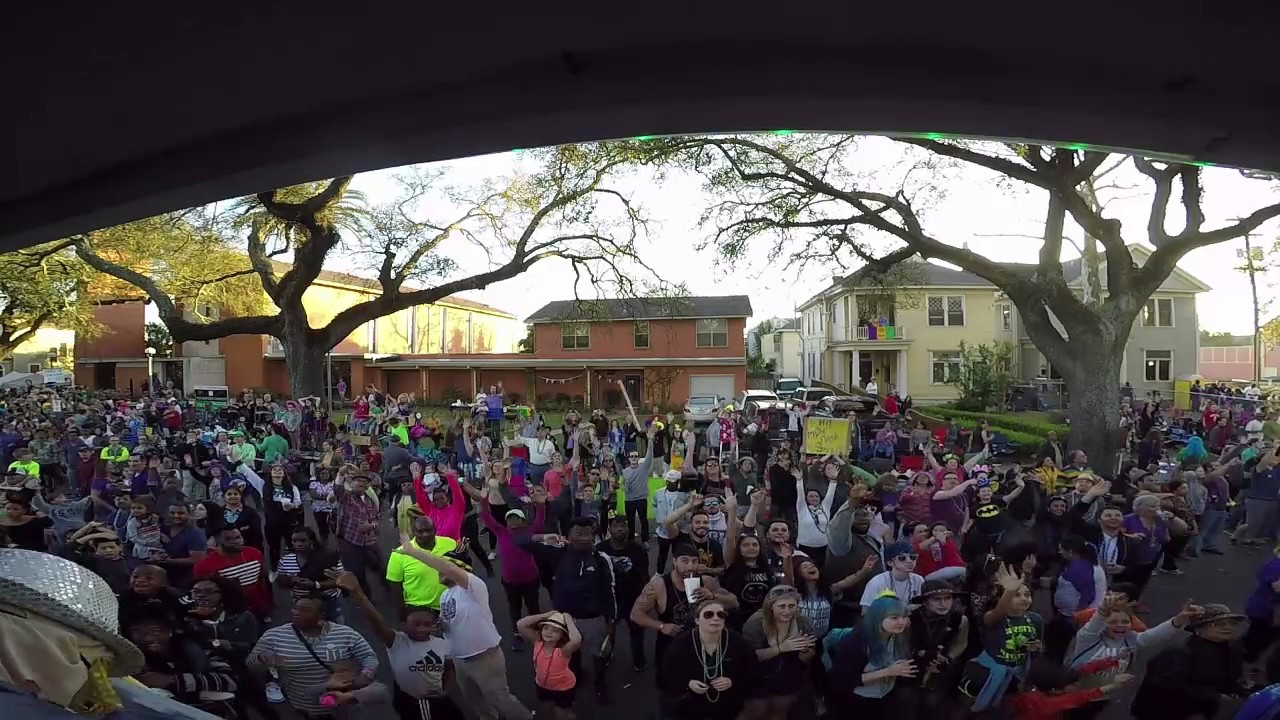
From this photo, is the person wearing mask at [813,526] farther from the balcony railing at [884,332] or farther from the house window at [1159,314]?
the house window at [1159,314]

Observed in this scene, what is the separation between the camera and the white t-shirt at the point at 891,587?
5328mm

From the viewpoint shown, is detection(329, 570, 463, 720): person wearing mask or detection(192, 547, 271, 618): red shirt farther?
detection(192, 547, 271, 618): red shirt

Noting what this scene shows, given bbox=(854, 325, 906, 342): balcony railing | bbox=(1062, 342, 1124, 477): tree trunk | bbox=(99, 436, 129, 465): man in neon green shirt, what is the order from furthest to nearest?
bbox=(854, 325, 906, 342): balcony railing
bbox=(1062, 342, 1124, 477): tree trunk
bbox=(99, 436, 129, 465): man in neon green shirt

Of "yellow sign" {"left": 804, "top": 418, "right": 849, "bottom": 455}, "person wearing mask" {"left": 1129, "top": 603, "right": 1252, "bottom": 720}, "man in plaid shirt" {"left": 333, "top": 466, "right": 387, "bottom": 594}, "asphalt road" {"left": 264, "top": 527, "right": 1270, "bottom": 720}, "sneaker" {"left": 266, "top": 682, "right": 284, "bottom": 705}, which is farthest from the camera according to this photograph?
"yellow sign" {"left": 804, "top": 418, "right": 849, "bottom": 455}

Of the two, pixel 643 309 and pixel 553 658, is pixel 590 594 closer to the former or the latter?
pixel 553 658

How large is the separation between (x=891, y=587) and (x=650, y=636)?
2.83m

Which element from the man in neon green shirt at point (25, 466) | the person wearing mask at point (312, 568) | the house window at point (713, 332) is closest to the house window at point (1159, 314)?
the house window at point (713, 332)

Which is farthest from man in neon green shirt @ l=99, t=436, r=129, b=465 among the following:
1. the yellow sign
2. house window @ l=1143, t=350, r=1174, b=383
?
house window @ l=1143, t=350, r=1174, b=383

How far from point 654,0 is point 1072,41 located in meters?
1.12

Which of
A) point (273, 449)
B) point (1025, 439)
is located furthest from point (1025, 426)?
point (273, 449)

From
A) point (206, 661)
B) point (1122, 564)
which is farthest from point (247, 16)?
point (1122, 564)

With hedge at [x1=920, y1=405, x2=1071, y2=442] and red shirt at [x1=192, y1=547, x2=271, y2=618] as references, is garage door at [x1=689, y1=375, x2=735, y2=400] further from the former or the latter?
red shirt at [x1=192, y1=547, x2=271, y2=618]

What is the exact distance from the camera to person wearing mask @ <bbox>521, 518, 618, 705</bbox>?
5906 mm

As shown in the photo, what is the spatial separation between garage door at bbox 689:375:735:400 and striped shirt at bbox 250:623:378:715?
1293 inches
